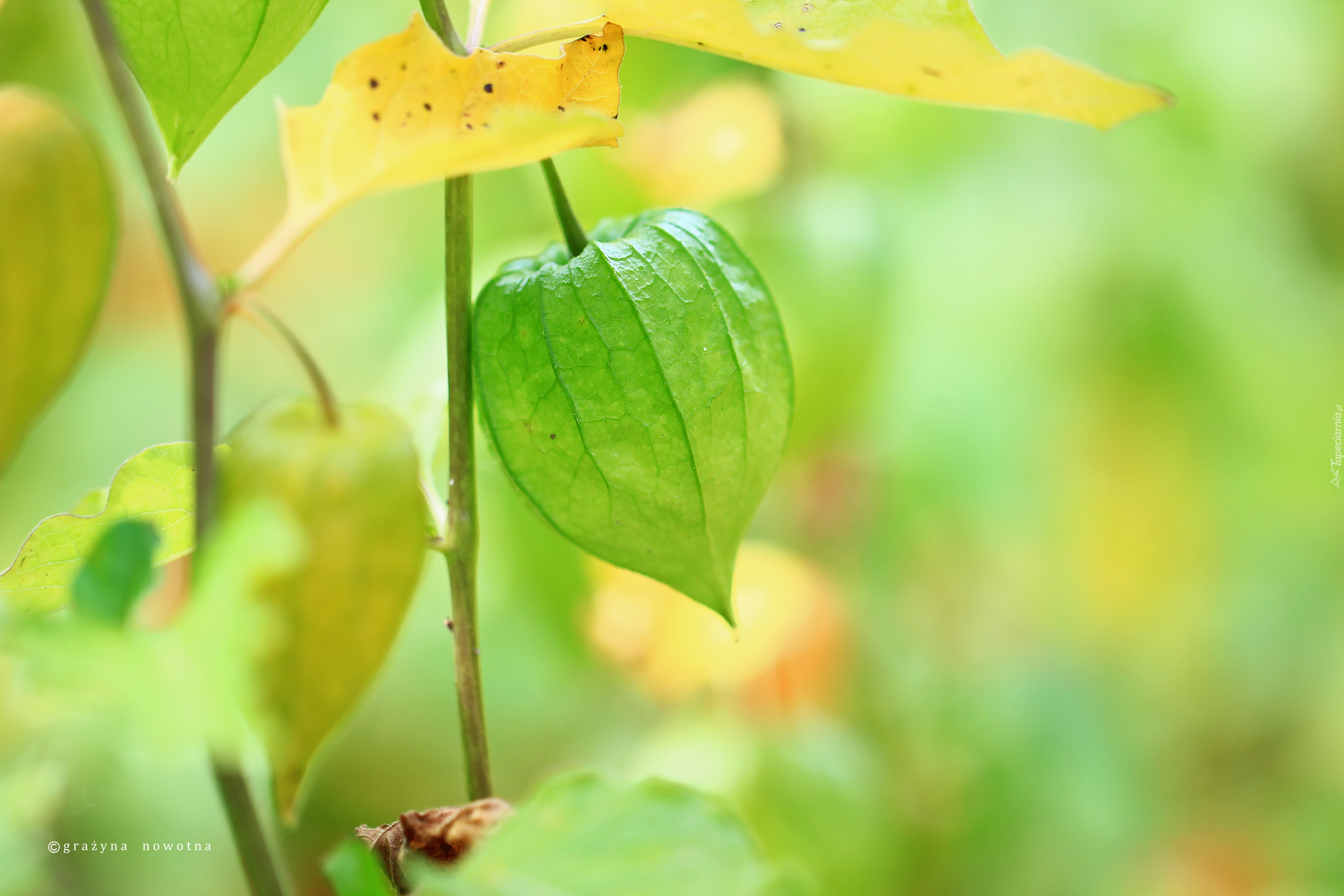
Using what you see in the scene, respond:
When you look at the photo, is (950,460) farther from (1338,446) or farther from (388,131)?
(388,131)

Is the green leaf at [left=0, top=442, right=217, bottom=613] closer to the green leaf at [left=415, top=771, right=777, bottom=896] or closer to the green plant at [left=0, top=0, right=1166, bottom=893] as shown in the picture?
the green plant at [left=0, top=0, right=1166, bottom=893]

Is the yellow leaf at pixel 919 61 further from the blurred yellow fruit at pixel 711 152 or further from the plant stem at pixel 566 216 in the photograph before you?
the blurred yellow fruit at pixel 711 152

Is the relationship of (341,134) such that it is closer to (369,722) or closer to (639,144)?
(639,144)

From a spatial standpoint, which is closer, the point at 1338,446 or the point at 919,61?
the point at 919,61

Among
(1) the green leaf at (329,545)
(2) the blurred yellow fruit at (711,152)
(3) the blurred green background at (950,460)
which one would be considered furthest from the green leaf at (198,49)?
(2) the blurred yellow fruit at (711,152)

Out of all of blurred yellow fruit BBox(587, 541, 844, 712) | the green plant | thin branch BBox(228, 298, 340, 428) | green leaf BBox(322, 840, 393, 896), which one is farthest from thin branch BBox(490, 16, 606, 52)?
blurred yellow fruit BBox(587, 541, 844, 712)

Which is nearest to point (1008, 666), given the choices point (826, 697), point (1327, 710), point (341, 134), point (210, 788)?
point (826, 697)

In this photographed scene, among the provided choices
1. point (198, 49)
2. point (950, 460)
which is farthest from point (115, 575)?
point (950, 460)
